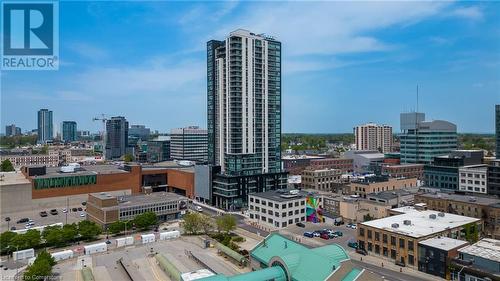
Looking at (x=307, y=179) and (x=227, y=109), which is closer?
(x=227, y=109)

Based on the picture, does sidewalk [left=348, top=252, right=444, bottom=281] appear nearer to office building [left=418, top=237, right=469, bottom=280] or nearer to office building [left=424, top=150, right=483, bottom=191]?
office building [left=418, top=237, right=469, bottom=280]

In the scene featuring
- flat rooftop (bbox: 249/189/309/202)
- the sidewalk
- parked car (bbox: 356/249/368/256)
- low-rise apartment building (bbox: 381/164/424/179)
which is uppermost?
low-rise apartment building (bbox: 381/164/424/179)

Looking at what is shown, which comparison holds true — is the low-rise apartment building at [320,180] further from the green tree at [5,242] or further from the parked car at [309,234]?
the green tree at [5,242]

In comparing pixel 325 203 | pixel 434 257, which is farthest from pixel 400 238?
pixel 325 203

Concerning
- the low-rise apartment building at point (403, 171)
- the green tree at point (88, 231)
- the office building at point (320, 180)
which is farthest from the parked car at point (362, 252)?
the low-rise apartment building at point (403, 171)

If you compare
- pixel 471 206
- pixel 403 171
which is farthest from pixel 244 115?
pixel 403 171

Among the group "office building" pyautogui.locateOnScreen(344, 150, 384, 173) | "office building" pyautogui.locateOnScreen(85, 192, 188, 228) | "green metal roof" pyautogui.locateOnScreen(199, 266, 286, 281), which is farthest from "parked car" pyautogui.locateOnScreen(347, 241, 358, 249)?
"office building" pyautogui.locateOnScreen(344, 150, 384, 173)

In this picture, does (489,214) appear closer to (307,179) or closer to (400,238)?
(400,238)
